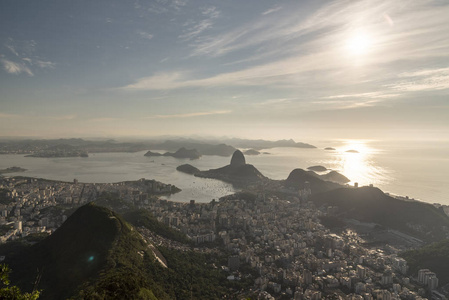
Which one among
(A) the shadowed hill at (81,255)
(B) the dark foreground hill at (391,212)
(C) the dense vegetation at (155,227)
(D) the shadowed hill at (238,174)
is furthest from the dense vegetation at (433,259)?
(D) the shadowed hill at (238,174)

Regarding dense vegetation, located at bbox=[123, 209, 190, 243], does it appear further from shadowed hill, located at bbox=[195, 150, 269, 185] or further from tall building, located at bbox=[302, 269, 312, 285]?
shadowed hill, located at bbox=[195, 150, 269, 185]

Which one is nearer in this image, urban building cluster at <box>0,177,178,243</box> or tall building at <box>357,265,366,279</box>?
tall building at <box>357,265,366,279</box>

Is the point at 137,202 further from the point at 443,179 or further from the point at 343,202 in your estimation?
the point at 443,179

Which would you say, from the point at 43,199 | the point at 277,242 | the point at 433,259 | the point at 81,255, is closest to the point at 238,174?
the point at 43,199

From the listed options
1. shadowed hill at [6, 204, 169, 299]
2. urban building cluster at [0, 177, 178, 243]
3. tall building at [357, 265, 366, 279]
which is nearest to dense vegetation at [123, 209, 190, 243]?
shadowed hill at [6, 204, 169, 299]

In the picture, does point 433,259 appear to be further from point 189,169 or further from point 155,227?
point 189,169

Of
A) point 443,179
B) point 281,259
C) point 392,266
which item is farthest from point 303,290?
point 443,179
